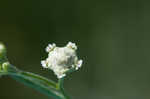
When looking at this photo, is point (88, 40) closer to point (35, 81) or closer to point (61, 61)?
point (61, 61)

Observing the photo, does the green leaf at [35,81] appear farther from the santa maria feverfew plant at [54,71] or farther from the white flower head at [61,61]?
the white flower head at [61,61]

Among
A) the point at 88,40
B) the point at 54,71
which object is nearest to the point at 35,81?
the point at 54,71

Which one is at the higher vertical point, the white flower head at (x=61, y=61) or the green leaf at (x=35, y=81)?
the white flower head at (x=61, y=61)

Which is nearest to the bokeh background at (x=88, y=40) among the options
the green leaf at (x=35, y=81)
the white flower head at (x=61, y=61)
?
the white flower head at (x=61, y=61)

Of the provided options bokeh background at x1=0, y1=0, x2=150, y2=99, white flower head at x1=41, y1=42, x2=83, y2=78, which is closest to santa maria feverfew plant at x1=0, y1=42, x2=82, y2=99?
white flower head at x1=41, y1=42, x2=83, y2=78

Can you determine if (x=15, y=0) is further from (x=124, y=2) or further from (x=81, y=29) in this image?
(x=124, y=2)

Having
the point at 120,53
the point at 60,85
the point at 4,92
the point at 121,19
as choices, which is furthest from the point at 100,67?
the point at 60,85

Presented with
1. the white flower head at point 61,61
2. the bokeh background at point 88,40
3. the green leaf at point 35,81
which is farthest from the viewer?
the bokeh background at point 88,40
